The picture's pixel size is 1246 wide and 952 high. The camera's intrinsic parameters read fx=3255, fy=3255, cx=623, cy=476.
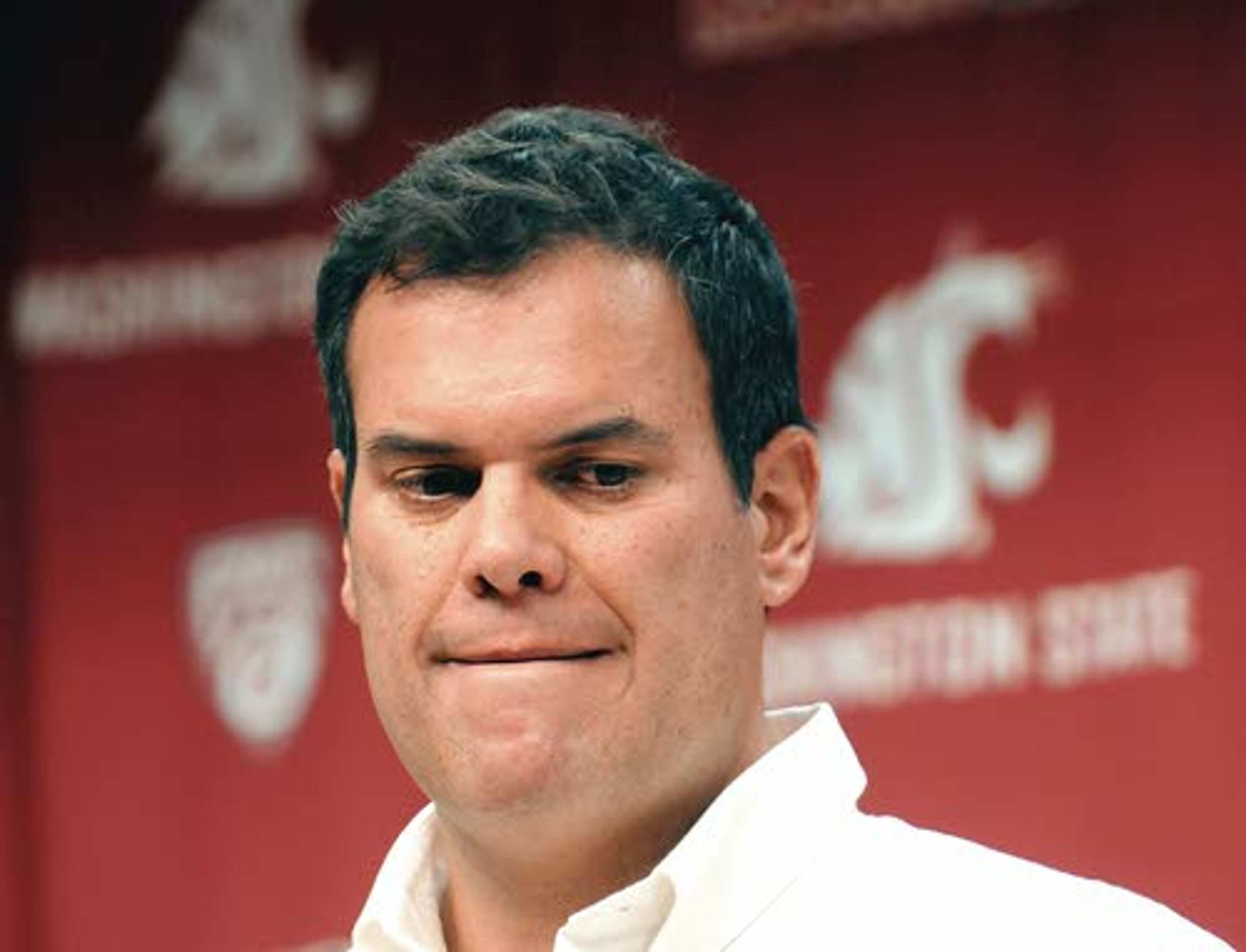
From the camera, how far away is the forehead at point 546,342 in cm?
199

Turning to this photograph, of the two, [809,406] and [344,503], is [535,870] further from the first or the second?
[809,406]

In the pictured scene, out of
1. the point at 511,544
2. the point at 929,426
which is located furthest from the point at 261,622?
the point at 511,544

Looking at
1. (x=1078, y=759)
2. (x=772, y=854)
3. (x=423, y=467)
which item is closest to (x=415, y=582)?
(x=423, y=467)

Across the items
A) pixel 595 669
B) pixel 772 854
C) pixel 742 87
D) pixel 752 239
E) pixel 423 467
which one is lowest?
pixel 772 854

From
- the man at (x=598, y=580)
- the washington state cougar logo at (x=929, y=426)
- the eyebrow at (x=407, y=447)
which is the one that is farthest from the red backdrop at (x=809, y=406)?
the eyebrow at (x=407, y=447)

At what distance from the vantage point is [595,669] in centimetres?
197

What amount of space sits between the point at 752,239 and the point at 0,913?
4.26 metres

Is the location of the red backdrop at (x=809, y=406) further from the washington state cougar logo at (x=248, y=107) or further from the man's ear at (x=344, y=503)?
the man's ear at (x=344, y=503)

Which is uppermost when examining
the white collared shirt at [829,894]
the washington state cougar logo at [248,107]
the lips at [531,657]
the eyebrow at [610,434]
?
the washington state cougar logo at [248,107]

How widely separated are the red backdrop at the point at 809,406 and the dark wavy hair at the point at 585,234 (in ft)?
8.98

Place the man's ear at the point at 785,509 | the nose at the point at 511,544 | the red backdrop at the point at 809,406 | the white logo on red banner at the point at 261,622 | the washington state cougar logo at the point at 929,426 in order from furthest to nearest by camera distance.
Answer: the white logo on red banner at the point at 261,622
the washington state cougar logo at the point at 929,426
the red backdrop at the point at 809,406
the man's ear at the point at 785,509
the nose at the point at 511,544

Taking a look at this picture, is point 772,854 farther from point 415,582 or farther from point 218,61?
point 218,61

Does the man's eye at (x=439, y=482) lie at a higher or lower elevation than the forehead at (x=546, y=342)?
lower

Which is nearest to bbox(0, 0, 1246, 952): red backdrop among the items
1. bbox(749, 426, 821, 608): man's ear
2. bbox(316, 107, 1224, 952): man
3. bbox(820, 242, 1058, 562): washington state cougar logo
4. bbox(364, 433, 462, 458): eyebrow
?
bbox(820, 242, 1058, 562): washington state cougar logo
